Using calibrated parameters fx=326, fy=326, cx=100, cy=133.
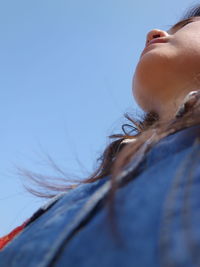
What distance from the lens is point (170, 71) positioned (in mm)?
846

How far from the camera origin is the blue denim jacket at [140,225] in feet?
1.11

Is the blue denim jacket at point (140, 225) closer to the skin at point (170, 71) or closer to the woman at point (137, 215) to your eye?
the woman at point (137, 215)

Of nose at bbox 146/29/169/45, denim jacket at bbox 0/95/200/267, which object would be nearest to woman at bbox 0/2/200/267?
denim jacket at bbox 0/95/200/267

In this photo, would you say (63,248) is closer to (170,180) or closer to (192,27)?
(170,180)

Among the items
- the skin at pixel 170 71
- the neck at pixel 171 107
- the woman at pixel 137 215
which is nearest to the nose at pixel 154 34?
the skin at pixel 170 71

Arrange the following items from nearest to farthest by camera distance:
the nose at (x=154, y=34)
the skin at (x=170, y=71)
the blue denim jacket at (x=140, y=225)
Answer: the blue denim jacket at (x=140, y=225) → the skin at (x=170, y=71) → the nose at (x=154, y=34)

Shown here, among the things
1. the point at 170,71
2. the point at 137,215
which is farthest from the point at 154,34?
the point at 137,215

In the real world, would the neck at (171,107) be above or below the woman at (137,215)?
below

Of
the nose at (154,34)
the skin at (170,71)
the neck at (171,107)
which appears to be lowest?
the neck at (171,107)

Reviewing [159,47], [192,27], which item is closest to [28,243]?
[159,47]

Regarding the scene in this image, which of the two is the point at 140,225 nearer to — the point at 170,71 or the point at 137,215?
the point at 137,215

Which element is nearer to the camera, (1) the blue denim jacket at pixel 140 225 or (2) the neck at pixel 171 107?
(1) the blue denim jacket at pixel 140 225

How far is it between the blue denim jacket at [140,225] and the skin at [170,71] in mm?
370

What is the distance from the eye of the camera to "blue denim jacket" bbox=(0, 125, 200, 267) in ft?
1.11
